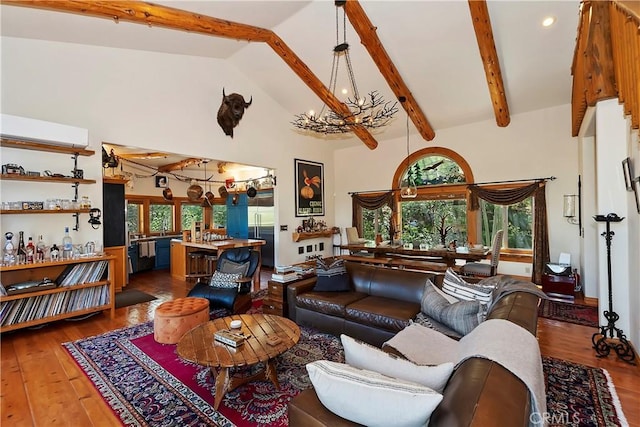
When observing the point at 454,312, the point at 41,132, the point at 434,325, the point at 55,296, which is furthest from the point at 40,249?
the point at 454,312

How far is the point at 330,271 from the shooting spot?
3.87 meters

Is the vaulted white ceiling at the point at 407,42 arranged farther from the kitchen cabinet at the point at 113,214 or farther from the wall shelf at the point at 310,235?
the wall shelf at the point at 310,235

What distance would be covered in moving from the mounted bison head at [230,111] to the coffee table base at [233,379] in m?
4.72

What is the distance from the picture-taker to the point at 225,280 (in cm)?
432

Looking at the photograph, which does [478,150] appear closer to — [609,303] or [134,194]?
[609,303]

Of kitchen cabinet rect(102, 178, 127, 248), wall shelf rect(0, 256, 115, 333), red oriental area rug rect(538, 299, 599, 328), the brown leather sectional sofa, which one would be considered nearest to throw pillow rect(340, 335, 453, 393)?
the brown leather sectional sofa

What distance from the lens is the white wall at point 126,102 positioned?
3.81 m

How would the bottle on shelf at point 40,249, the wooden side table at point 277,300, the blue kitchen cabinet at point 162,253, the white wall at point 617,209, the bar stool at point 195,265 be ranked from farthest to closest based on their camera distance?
1. the blue kitchen cabinet at point 162,253
2. the bar stool at point 195,265
3. the wooden side table at point 277,300
4. the bottle on shelf at point 40,249
5. the white wall at point 617,209

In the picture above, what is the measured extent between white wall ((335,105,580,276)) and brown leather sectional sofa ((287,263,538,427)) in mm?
4062

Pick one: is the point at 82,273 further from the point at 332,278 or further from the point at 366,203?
the point at 366,203

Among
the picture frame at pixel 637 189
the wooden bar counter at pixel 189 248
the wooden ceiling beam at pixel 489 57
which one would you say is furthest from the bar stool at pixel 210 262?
the picture frame at pixel 637 189

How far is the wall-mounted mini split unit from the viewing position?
10.9 ft

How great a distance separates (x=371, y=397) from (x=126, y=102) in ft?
17.6

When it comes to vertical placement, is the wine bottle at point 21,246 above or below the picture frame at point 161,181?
below
